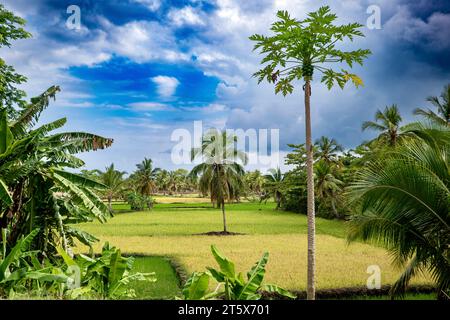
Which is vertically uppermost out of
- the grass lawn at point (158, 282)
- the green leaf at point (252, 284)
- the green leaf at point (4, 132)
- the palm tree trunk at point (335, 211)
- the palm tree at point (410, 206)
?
the green leaf at point (4, 132)

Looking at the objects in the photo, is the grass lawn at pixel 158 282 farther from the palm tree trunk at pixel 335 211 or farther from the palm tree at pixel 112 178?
the palm tree at pixel 112 178

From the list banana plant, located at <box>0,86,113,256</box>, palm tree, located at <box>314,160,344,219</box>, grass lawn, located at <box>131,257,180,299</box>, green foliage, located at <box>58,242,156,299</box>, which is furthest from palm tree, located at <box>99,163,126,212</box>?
green foliage, located at <box>58,242,156,299</box>

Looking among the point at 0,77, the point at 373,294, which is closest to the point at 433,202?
the point at 373,294

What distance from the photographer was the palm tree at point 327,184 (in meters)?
35.7

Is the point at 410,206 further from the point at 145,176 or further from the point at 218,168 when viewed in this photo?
the point at 145,176

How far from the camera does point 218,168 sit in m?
27.4

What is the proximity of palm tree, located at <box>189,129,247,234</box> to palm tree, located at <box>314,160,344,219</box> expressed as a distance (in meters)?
11.0

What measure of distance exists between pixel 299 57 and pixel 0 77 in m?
11.5

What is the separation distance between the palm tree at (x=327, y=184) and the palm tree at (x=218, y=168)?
11002mm

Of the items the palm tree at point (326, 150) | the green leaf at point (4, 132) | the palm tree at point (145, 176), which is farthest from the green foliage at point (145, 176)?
the green leaf at point (4, 132)

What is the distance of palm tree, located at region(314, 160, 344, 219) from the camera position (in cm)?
3572

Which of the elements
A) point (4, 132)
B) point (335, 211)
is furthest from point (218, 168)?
point (4, 132)
